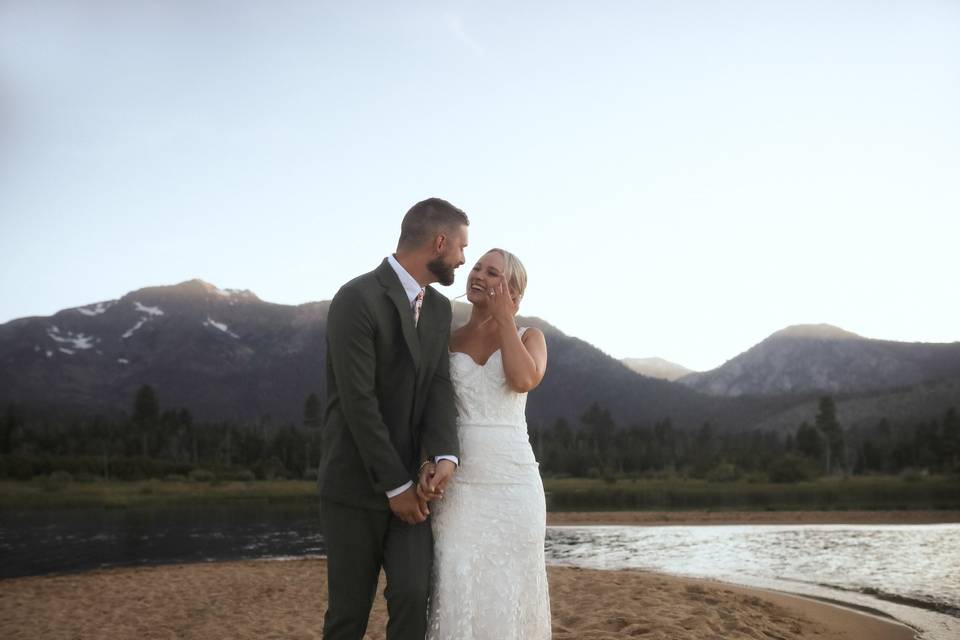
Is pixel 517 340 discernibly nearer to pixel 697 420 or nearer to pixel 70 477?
pixel 70 477

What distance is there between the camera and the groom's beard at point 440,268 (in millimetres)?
3781

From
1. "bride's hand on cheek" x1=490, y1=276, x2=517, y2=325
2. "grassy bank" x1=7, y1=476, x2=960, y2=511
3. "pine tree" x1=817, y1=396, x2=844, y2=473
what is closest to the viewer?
"bride's hand on cheek" x1=490, y1=276, x2=517, y2=325

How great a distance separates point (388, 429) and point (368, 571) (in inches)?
24.7

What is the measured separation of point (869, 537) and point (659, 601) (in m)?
17.8

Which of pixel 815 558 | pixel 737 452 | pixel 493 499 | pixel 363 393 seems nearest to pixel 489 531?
pixel 493 499

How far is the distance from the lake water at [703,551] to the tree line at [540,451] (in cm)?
5294

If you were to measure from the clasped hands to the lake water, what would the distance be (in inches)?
345

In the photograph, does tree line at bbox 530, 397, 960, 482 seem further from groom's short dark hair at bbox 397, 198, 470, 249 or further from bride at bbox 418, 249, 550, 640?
groom's short dark hair at bbox 397, 198, 470, 249

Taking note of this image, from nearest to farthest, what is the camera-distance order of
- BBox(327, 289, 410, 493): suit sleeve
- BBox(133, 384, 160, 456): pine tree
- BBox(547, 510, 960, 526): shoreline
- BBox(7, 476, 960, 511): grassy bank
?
1. BBox(327, 289, 410, 493): suit sleeve
2. BBox(547, 510, 960, 526): shoreline
3. BBox(7, 476, 960, 511): grassy bank
4. BBox(133, 384, 160, 456): pine tree

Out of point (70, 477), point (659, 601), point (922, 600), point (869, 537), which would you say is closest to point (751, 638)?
point (659, 601)

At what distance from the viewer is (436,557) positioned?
393cm

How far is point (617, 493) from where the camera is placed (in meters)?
65.5

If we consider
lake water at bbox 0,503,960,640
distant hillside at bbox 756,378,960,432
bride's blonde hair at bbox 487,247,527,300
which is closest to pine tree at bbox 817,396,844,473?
distant hillside at bbox 756,378,960,432

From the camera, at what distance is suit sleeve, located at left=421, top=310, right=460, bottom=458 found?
3699mm
